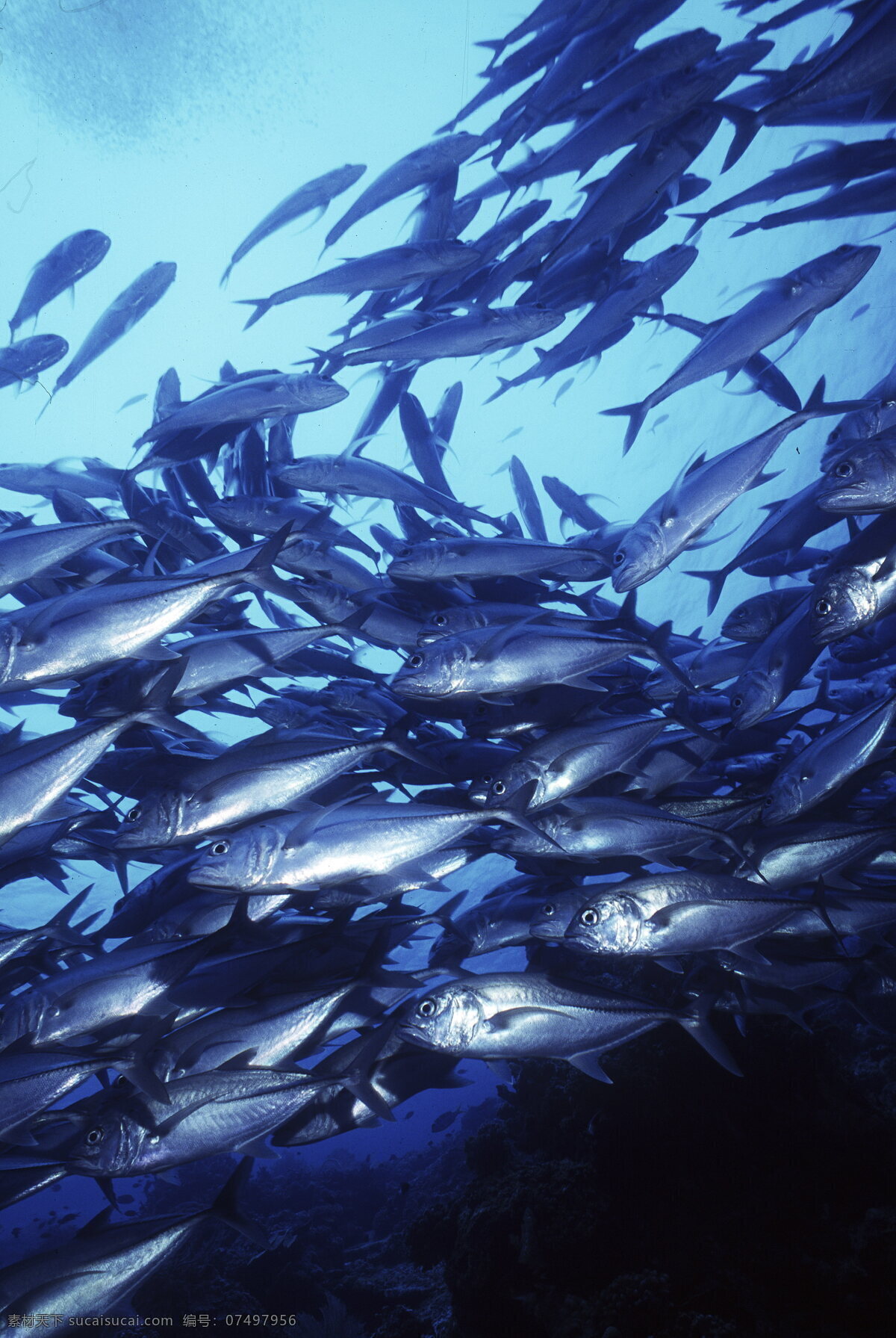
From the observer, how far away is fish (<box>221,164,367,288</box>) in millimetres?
3824

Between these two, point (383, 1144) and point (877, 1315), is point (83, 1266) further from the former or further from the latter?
point (383, 1144)

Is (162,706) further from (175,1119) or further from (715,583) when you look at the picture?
(715,583)

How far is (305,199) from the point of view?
390 centimetres

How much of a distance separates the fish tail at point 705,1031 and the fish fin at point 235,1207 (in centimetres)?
238

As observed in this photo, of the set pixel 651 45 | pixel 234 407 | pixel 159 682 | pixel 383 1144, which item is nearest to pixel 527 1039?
pixel 159 682

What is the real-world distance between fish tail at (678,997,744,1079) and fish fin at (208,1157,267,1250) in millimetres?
2377

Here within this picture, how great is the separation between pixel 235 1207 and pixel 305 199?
5881 mm

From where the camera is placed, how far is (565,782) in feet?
10.7

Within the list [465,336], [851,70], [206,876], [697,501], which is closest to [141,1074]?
[206,876]

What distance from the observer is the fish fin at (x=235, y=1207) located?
129 inches

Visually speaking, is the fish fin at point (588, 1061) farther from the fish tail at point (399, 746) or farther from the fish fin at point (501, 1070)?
the fish tail at point (399, 746)

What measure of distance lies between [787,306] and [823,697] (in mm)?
3097

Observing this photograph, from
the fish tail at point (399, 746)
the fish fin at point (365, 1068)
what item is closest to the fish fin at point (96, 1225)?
the fish fin at point (365, 1068)

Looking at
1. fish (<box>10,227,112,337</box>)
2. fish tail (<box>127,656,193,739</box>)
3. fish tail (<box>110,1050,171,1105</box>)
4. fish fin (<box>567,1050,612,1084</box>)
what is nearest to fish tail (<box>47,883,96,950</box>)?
fish tail (<box>110,1050,171,1105</box>)
